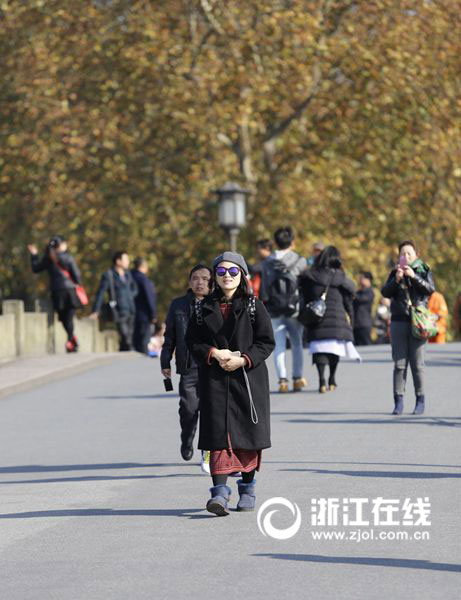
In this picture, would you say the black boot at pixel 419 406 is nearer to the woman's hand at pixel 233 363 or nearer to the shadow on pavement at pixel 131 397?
the shadow on pavement at pixel 131 397

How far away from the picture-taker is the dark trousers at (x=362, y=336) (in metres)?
30.3

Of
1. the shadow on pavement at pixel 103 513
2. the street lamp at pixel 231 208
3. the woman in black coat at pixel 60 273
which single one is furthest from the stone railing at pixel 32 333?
the shadow on pavement at pixel 103 513

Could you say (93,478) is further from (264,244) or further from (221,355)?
(264,244)

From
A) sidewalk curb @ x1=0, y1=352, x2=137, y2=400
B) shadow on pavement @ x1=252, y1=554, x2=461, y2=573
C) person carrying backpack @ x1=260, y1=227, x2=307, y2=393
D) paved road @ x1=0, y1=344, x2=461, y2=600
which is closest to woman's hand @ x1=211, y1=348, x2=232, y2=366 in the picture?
paved road @ x1=0, y1=344, x2=461, y2=600

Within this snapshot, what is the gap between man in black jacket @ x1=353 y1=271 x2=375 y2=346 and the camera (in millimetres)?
29923

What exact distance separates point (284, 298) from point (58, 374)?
468 centimetres

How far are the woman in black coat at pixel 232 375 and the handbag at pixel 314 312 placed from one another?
8908 mm

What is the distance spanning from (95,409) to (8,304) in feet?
26.9

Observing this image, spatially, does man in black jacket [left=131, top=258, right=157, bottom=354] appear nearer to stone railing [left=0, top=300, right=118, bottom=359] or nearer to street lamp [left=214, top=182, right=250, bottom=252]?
stone railing [left=0, top=300, right=118, bottom=359]

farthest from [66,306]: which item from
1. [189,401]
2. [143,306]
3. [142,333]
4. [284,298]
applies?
[189,401]

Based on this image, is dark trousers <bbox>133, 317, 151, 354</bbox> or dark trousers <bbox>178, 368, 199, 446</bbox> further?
dark trousers <bbox>133, 317, 151, 354</bbox>

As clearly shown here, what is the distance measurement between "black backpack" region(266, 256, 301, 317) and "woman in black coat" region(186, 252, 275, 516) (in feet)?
31.4

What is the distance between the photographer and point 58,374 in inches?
929

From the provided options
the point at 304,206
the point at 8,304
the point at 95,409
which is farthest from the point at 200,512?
the point at 304,206
